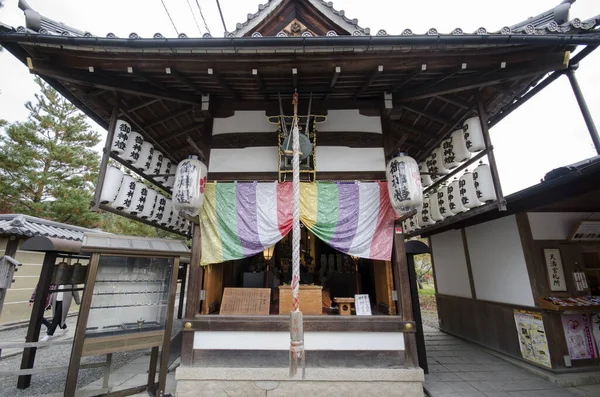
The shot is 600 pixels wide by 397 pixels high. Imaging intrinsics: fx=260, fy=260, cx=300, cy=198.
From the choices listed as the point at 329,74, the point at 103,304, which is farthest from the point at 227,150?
the point at 103,304

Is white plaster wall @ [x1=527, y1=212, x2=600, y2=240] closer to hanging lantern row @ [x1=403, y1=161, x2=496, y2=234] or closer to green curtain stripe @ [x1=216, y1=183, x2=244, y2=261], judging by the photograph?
hanging lantern row @ [x1=403, y1=161, x2=496, y2=234]

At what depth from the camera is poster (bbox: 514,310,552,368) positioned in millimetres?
5980

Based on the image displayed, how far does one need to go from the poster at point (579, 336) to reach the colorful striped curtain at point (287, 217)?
4677 mm

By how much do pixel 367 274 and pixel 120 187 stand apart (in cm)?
750

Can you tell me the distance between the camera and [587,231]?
6.46 metres

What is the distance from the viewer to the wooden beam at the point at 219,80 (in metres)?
5.04

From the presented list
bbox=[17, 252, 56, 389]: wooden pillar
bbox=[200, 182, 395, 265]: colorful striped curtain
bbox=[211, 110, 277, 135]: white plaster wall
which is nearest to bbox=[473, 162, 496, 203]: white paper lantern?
bbox=[200, 182, 395, 265]: colorful striped curtain

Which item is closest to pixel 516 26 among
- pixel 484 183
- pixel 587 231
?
pixel 484 183

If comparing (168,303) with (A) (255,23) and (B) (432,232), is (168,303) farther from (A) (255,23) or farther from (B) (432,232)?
(B) (432,232)

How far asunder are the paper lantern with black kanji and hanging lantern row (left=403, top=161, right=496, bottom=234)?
6420 millimetres

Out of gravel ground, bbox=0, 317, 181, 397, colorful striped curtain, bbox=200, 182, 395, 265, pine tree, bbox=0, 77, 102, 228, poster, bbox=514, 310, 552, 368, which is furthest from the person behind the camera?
pine tree, bbox=0, 77, 102, 228

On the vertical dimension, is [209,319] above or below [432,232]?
below

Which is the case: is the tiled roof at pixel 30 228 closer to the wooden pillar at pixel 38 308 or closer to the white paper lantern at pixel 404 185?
the wooden pillar at pixel 38 308

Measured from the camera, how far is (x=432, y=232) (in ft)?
35.0
